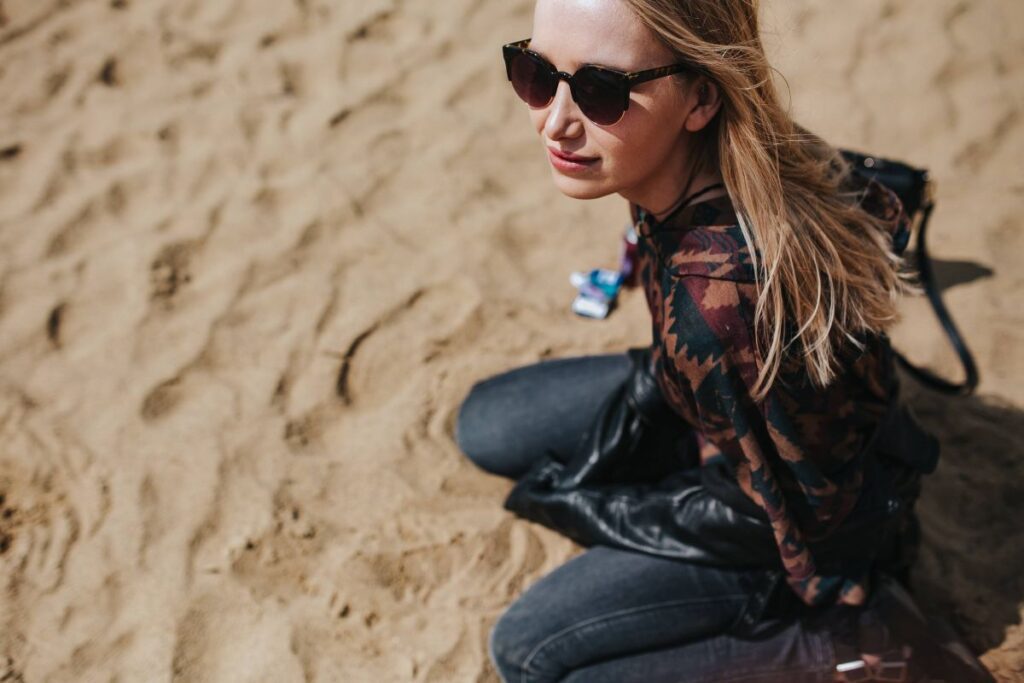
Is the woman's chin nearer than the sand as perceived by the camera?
Yes

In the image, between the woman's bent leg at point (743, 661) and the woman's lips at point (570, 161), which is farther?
the woman's bent leg at point (743, 661)

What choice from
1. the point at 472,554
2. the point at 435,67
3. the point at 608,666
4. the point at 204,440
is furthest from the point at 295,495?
the point at 435,67

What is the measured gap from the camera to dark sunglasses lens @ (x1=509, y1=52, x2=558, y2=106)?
4.58 feet

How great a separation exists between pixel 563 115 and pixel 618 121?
10 cm

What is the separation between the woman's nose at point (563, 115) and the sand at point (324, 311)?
0.63 meters

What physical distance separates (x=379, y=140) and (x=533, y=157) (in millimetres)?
578

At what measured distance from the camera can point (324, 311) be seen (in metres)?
2.58

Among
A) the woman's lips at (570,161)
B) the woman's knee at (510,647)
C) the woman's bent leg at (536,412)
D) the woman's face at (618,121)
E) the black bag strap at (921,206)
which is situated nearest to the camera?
the woman's face at (618,121)

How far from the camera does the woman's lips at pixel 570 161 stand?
145 cm

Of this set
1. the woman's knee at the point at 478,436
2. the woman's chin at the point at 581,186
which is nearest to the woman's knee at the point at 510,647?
the woman's knee at the point at 478,436

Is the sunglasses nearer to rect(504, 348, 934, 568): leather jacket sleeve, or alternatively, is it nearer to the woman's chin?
the woman's chin

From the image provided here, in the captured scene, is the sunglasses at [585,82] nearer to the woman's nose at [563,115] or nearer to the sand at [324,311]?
the woman's nose at [563,115]

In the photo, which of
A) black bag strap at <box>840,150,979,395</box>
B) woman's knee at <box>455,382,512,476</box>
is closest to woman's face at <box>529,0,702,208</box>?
woman's knee at <box>455,382,512,476</box>

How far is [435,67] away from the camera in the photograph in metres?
3.39
